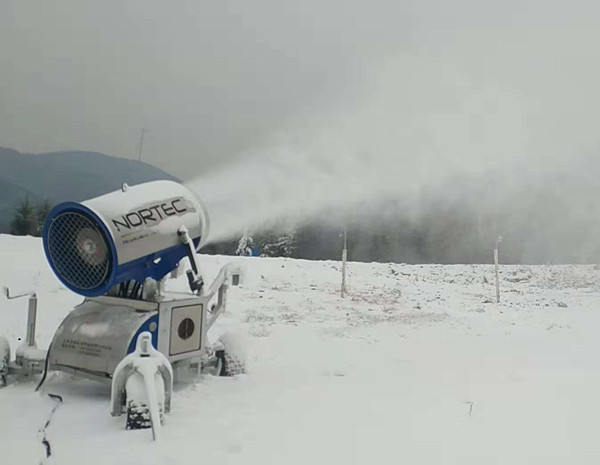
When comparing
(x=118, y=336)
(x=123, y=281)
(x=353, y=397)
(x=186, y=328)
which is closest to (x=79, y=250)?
(x=123, y=281)

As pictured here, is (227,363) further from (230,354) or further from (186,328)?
(186,328)

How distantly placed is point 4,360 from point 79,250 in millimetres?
1089

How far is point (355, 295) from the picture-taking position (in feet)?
41.2

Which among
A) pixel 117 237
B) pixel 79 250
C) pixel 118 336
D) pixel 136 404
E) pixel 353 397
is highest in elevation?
pixel 117 237

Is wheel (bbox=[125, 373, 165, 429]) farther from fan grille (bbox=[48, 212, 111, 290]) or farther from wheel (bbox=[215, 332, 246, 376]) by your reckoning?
wheel (bbox=[215, 332, 246, 376])

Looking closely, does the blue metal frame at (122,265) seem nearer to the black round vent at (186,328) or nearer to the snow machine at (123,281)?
the snow machine at (123,281)

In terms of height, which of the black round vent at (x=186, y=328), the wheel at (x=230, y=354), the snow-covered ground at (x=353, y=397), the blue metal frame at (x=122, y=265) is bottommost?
the snow-covered ground at (x=353, y=397)

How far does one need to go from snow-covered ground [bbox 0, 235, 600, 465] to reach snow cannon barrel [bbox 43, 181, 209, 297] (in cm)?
85

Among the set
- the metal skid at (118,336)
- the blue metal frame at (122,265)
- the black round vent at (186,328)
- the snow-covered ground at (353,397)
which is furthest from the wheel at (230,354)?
the blue metal frame at (122,265)

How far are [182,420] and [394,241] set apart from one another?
1626 cm

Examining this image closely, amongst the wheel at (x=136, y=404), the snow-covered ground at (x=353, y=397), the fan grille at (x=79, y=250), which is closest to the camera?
the snow-covered ground at (x=353, y=397)

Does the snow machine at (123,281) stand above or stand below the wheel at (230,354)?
above

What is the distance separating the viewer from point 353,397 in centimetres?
464

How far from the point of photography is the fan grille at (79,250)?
4238 mm
